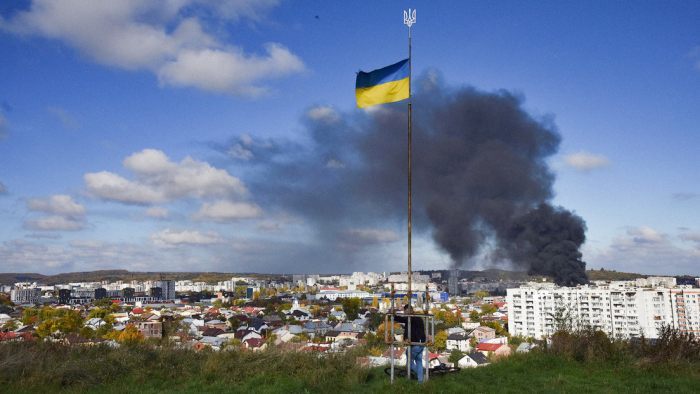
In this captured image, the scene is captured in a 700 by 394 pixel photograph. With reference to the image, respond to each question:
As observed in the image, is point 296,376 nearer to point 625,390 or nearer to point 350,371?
point 350,371

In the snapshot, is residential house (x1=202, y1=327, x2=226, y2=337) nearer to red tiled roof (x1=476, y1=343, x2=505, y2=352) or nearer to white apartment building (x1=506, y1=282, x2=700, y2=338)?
red tiled roof (x1=476, y1=343, x2=505, y2=352)

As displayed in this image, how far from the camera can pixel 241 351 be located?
7383 mm

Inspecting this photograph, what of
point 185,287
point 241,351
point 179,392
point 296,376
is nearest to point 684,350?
point 296,376

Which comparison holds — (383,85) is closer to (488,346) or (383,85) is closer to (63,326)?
(488,346)

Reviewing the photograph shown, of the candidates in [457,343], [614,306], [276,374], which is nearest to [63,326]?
[457,343]

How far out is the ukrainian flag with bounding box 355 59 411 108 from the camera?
24.2 feet

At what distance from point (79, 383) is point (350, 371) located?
3.69m

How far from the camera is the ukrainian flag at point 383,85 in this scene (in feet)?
24.2

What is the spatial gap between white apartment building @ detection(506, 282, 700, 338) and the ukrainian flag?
29759 mm

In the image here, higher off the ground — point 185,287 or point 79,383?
point 79,383

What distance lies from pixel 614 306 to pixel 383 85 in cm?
3466

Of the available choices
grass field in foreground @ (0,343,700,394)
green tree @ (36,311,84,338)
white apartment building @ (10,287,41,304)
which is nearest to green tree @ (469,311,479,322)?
green tree @ (36,311,84,338)

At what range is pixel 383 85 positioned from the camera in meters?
7.53

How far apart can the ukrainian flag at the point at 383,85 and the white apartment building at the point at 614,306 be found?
29759 millimetres
